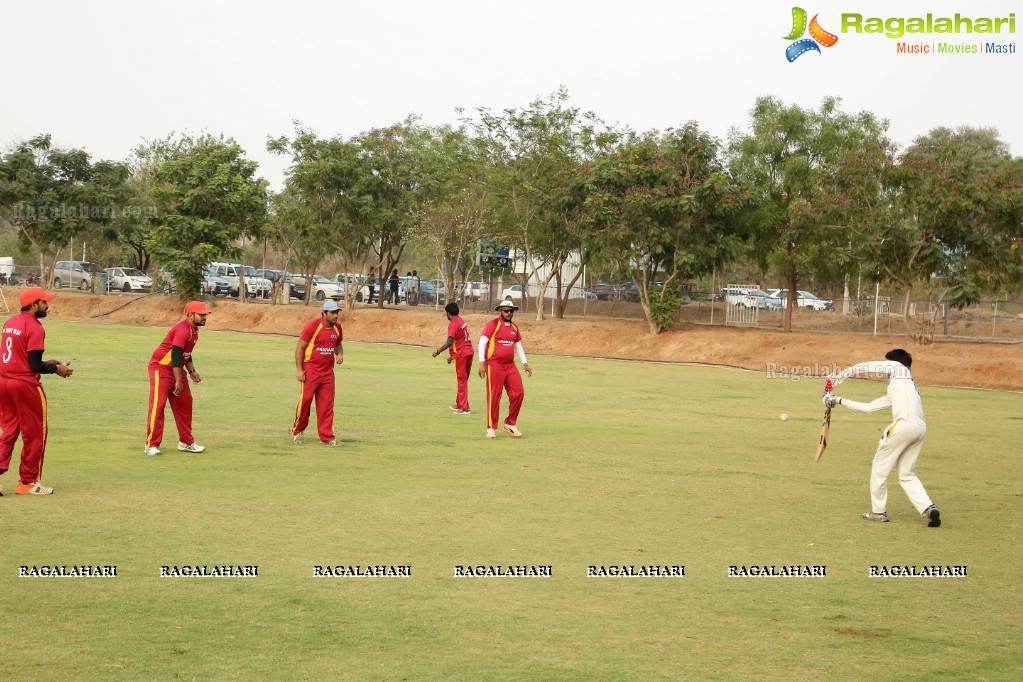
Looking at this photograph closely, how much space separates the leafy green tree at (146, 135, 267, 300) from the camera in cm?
4956

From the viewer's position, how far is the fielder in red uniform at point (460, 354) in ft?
62.4

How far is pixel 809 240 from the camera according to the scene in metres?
39.5

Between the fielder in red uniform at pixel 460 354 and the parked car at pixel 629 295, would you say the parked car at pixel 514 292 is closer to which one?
the parked car at pixel 629 295

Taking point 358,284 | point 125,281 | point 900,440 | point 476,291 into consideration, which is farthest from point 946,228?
point 125,281

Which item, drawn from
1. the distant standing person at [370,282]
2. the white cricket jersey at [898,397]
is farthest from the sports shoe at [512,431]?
the distant standing person at [370,282]

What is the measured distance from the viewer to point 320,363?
46.5ft

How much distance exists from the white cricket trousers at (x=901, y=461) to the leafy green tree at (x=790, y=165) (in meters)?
28.1

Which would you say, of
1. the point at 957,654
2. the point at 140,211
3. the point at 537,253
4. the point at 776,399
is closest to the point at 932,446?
the point at 776,399

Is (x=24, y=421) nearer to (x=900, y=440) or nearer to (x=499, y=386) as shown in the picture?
(x=499, y=386)

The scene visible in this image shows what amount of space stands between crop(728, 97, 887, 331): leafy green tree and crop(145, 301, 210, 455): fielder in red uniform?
1113 inches

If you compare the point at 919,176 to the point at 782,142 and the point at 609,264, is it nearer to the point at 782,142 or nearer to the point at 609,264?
the point at 782,142

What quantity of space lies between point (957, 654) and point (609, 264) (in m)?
46.0

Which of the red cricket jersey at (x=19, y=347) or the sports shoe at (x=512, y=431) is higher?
the red cricket jersey at (x=19, y=347)

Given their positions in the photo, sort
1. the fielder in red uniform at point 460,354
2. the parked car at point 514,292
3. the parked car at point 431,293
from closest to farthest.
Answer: the fielder in red uniform at point 460,354, the parked car at point 514,292, the parked car at point 431,293
